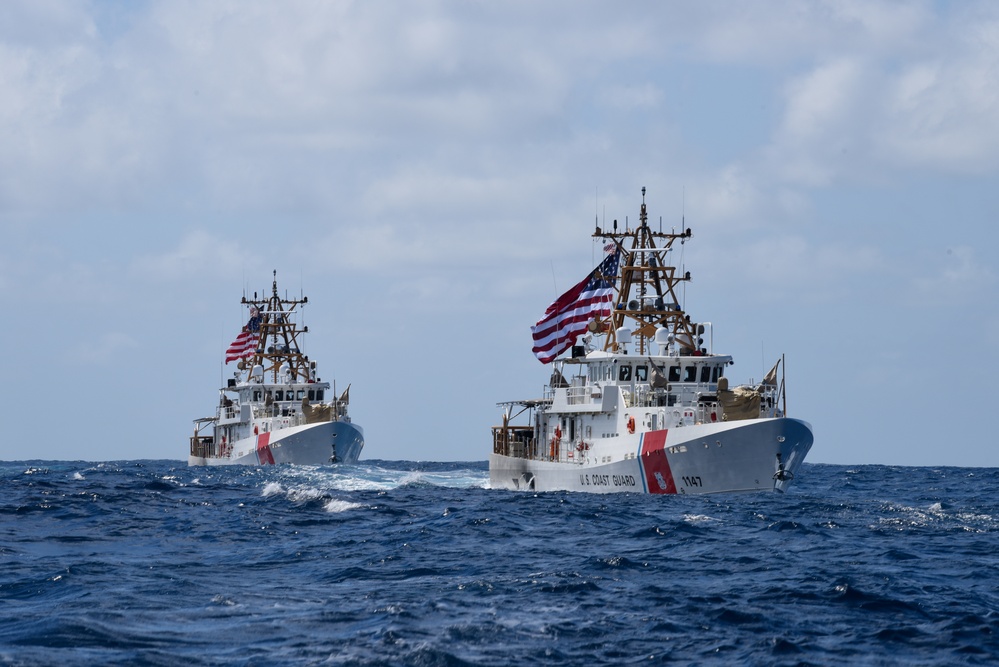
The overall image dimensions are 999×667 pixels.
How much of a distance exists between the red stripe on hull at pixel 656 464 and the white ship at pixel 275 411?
3957 cm

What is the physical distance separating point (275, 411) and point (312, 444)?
37.7 feet

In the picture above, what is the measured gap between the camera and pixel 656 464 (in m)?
44.6

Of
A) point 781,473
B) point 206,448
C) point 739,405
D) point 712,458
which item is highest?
point 206,448

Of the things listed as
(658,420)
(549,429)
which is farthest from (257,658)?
(549,429)

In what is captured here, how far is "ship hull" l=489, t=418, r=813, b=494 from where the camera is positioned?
4238 cm

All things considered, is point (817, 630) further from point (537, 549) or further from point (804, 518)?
point (804, 518)

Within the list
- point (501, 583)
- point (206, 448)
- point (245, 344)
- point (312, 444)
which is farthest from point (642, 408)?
point (206, 448)

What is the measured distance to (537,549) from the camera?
29.2m

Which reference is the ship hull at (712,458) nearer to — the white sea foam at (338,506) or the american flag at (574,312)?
the american flag at (574,312)

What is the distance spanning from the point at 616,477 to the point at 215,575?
23.7 metres

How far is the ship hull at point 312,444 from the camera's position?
8188cm

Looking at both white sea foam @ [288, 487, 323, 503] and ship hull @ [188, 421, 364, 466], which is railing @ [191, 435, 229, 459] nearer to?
ship hull @ [188, 421, 364, 466]

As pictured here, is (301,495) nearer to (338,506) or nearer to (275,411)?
(338,506)

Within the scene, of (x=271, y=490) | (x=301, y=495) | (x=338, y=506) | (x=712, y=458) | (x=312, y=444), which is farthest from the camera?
(x=312, y=444)
